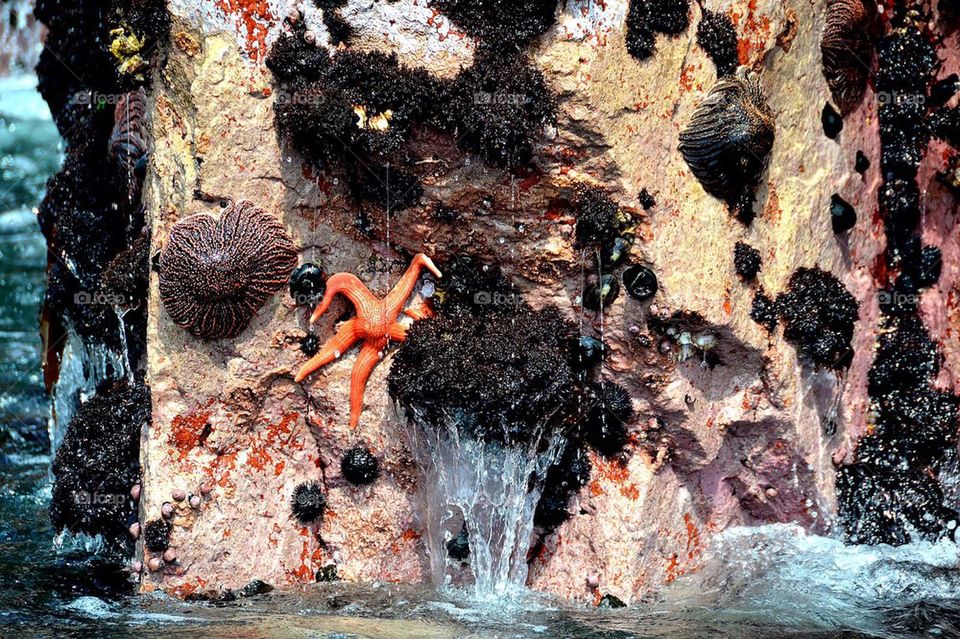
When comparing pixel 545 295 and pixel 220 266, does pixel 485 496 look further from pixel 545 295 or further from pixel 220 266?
pixel 220 266

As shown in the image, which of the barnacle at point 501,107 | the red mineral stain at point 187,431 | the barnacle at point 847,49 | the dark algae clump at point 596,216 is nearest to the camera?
the barnacle at point 501,107

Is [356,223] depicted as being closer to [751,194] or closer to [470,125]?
[470,125]

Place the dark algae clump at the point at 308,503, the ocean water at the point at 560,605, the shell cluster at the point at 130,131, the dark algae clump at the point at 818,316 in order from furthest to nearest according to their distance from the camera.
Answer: the shell cluster at the point at 130,131
the dark algae clump at the point at 308,503
the dark algae clump at the point at 818,316
the ocean water at the point at 560,605

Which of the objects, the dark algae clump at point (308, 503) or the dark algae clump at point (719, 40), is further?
the dark algae clump at point (308, 503)

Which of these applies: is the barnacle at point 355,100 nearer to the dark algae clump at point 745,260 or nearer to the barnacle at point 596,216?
the barnacle at point 596,216

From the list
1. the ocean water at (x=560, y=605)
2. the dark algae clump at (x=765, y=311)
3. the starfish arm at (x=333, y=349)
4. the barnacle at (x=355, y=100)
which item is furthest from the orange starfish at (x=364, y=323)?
Result: the dark algae clump at (x=765, y=311)

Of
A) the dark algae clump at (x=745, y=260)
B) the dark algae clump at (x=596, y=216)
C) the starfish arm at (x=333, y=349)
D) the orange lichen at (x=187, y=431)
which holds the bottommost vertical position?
the orange lichen at (x=187, y=431)

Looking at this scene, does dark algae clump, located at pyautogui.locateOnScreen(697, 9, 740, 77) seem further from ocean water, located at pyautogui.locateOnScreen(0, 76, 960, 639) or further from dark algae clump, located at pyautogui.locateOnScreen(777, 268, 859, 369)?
ocean water, located at pyautogui.locateOnScreen(0, 76, 960, 639)

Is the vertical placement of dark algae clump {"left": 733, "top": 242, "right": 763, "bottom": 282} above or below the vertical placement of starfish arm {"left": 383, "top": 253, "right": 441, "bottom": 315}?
above

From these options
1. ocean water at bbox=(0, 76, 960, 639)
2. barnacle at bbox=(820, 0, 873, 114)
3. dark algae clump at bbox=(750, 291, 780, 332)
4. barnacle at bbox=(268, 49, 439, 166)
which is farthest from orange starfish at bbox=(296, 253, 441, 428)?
barnacle at bbox=(820, 0, 873, 114)
